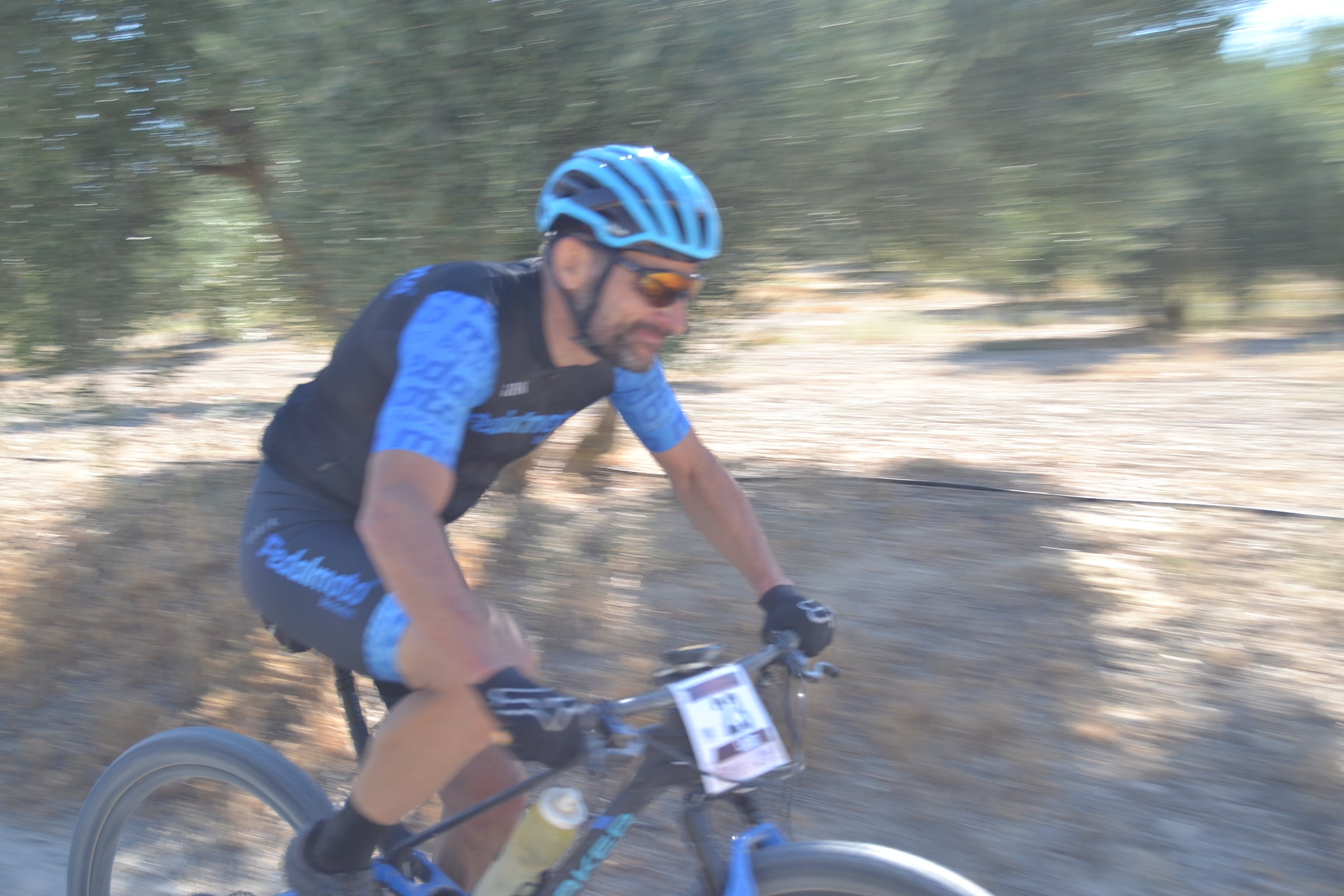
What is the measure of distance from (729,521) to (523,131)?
9.75 ft

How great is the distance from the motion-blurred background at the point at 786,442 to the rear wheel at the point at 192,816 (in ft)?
0.14

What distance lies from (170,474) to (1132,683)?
6873 millimetres

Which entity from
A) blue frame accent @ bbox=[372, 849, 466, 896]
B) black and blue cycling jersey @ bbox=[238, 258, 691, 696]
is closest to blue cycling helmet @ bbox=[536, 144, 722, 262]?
black and blue cycling jersey @ bbox=[238, 258, 691, 696]

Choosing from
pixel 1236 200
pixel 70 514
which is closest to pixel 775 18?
pixel 70 514

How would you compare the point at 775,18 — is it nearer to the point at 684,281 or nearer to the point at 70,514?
the point at 684,281

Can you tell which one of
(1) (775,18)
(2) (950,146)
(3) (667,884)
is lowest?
(3) (667,884)

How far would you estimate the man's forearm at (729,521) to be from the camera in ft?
7.91

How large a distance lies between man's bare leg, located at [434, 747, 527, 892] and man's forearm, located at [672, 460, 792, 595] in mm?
669

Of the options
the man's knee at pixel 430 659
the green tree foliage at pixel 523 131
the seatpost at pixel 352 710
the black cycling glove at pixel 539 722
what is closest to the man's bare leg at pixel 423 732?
the man's knee at pixel 430 659

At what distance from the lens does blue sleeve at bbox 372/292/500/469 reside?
79.3 inches

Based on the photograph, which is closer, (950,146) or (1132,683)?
(1132,683)

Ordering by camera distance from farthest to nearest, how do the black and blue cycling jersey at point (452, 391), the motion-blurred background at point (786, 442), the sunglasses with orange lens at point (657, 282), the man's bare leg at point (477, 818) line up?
the motion-blurred background at point (786, 442), the man's bare leg at point (477, 818), the sunglasses with orange lens at point (657, 282), the black and blue cycling jersey at point (452, 391)

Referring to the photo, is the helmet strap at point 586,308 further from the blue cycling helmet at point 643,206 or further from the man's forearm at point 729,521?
the man's forearm at point 729,521

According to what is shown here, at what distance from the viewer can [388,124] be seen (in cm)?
470
